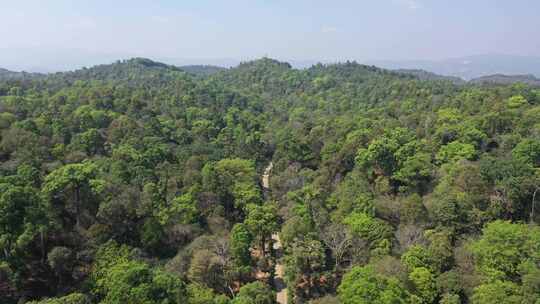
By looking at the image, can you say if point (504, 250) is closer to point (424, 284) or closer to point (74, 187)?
point (424, 284)

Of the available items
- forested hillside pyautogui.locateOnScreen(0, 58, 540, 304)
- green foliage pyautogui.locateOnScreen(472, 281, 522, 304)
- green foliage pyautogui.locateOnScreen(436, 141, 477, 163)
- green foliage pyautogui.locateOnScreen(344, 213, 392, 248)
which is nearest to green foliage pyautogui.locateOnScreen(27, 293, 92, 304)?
forested hillside pyautogui.locateOnScreen(0, 58, 540, 304)

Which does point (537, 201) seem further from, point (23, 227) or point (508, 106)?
point (23, 227)

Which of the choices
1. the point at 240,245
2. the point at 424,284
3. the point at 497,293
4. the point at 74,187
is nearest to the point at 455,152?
the point at 424,284

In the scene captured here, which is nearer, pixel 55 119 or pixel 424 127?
pixel 55 119

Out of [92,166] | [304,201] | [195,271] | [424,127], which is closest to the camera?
[195,271]

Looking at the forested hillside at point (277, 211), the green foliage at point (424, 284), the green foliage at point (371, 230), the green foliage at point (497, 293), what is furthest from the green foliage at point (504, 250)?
the green foliage at point (371, 230)

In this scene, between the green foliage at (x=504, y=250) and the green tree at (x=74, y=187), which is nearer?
the green foliage at (x=504, y=250)

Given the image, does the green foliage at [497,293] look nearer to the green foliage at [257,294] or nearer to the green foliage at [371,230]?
the green foliage at [371,230]

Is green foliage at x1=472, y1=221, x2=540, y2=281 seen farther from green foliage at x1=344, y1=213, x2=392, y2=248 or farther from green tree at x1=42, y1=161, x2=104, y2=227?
green tree at x1=42, y1=161, x2=104, y2=227

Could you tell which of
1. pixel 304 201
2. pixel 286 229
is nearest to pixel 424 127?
pixel 304 201

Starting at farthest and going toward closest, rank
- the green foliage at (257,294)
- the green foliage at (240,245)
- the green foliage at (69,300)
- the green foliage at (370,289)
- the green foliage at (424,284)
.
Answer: the green foliage at (240,245)
the green foliage at (424,284)
the green foliage at (257,294)
the green foliage at (370,289)
the green foliage at (69,300)
